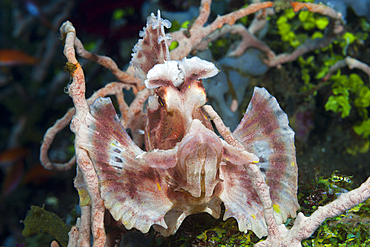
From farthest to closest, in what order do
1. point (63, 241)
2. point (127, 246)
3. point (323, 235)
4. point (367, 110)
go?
point (367, 110) < point (63, 241) < point (127, 246) < point (323, 235)

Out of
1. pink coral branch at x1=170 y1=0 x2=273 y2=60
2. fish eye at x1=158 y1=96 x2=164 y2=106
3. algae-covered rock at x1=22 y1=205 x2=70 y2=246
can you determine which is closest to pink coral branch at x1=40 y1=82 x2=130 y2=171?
algae-covered rock at x1=22 y1=205 x2=70 y2=246

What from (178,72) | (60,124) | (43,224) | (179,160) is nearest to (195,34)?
(178,72)

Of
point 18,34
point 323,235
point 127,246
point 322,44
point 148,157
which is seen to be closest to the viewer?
point 148,157

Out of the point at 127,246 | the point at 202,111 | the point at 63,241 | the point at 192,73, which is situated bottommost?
the point at 63,241

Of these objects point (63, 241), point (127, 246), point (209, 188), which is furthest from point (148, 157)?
point (63, 241)

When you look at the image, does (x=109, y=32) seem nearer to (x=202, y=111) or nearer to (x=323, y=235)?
(x=202, y=111)

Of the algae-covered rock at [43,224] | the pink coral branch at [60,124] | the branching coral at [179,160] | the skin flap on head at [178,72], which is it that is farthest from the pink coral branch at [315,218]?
the pink coral branch at [60,124]

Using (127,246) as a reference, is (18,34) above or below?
above

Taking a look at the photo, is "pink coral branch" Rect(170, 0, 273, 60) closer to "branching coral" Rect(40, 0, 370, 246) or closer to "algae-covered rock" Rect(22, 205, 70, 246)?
"branching coral" Rect(40, 0, 370, 246)
